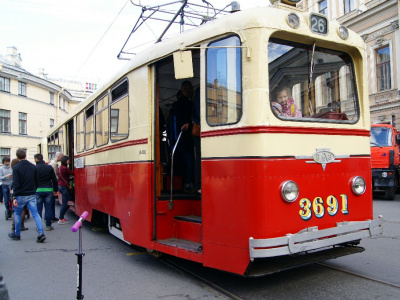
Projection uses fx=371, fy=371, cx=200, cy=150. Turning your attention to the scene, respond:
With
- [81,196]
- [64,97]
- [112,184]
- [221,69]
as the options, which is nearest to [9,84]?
[64,97]

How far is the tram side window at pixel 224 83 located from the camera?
400cm

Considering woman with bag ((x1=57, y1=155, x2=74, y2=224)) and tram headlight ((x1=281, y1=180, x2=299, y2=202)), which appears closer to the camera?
tram headlight ((x1=281, y1=180, x2=299, y2=202))

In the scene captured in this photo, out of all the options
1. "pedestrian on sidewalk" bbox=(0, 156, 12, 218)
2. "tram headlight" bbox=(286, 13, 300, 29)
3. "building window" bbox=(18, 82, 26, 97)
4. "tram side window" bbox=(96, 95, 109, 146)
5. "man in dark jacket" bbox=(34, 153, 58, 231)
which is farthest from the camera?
"building window" bbox=(18, 82, 26, 97)

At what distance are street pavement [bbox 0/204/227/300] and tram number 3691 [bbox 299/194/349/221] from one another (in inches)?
52.4

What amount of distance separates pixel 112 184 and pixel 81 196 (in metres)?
2.79

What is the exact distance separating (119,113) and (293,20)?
324cm

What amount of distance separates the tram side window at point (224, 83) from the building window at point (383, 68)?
20.1m

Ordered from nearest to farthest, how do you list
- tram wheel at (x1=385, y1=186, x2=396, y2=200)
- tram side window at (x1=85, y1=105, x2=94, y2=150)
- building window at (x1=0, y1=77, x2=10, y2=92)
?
1. tram side window at (x1=85, y1=105, x2=94, y2=150)
2. tram wheel at (x1=385, y1=186, x2=396, y2=200)
3. building window at (x1=0, y1=77, x2=10, y2=92)

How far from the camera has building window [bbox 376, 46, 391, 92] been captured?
837 inches

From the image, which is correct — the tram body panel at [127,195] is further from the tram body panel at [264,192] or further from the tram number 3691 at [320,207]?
the tram number 3691 at [320,207]

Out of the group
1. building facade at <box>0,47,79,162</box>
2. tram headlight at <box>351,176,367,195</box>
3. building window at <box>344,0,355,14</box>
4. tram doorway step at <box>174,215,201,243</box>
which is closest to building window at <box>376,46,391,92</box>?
building window at <box>344,0,355,14</box>

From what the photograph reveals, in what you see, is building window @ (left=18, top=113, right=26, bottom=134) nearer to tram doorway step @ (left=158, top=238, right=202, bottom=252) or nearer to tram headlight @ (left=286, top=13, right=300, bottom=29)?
tram doorway step @ (left=158, top=238, right=202, bottom=252)

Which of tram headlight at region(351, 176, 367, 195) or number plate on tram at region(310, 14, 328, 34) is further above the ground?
number plate on tram at region(310, 14, 328, 34)

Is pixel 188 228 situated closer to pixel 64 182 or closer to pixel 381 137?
pixel 64 182
